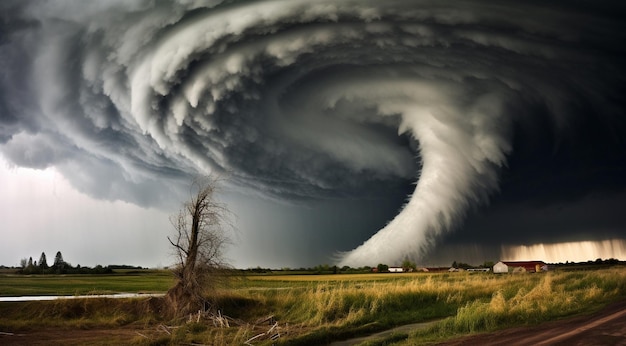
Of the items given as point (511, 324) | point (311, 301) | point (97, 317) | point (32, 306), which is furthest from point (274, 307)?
point (511, 324)

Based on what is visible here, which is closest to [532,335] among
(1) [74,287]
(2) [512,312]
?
(2) [512,312]

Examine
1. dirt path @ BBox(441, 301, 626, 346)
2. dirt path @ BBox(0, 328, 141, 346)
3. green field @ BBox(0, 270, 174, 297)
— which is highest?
green field @ BBox(0, 270, 174, 297)

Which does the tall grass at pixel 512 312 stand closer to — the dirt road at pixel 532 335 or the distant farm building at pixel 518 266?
the dirt road at pixel 532 335

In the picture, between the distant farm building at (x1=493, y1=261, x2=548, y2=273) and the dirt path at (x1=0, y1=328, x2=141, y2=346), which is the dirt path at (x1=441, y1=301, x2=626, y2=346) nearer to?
the dirt path at (x1=0, y1=328, x2=141, y2=346)

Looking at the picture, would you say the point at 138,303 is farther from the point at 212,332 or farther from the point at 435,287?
the point at 435,287

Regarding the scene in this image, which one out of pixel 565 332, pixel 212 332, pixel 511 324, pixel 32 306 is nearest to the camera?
pixel 565 332

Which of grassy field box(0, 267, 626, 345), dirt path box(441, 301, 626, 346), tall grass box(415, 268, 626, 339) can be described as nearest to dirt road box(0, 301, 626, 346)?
dirt path box(441, 301, 626, 346)

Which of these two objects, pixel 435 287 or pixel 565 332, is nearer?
pixel 565 332

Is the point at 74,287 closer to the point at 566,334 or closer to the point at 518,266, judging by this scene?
the point at 566,334
